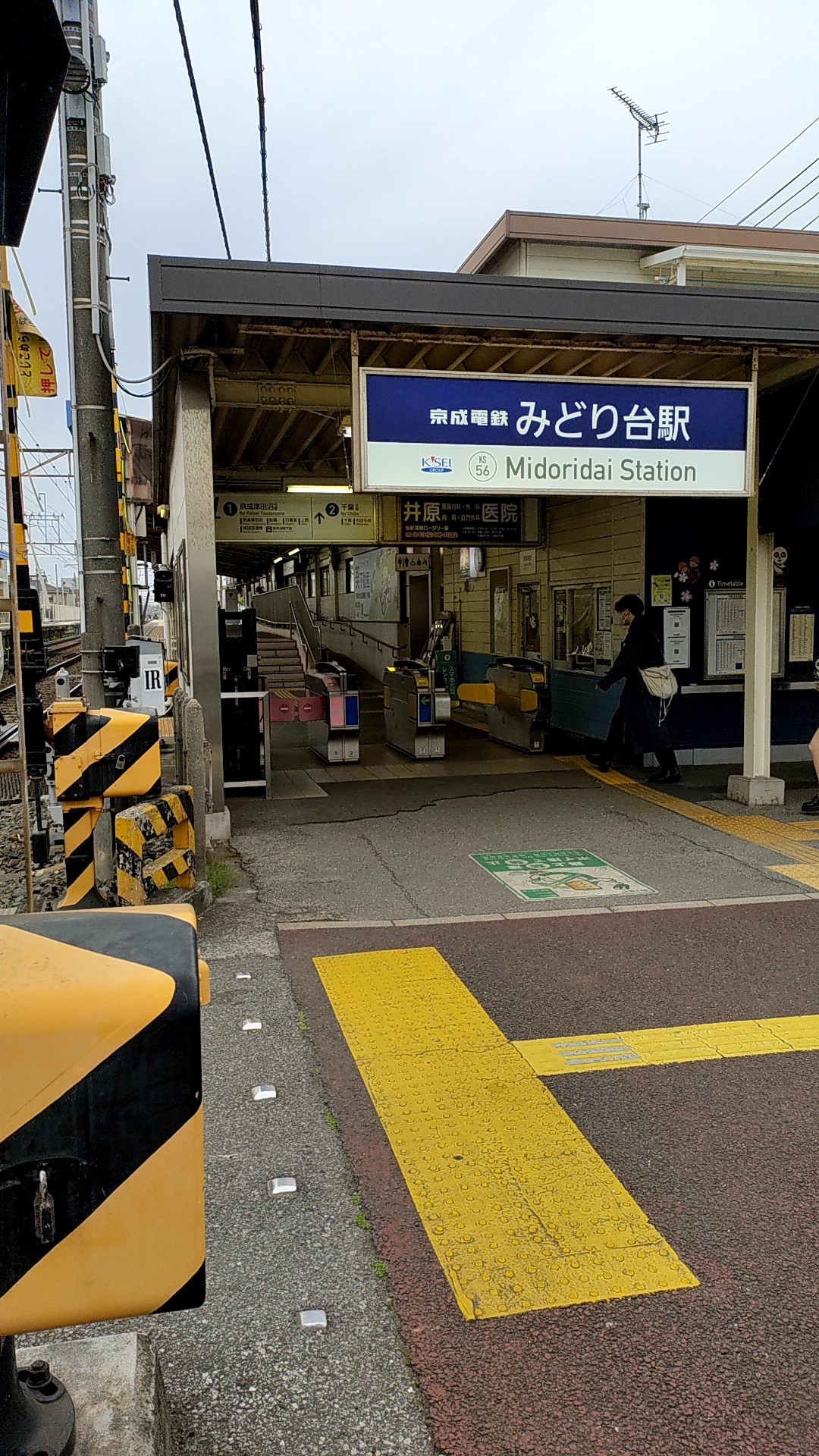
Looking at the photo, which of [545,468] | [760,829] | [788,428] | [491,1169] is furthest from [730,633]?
[491,1169]

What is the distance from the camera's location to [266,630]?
2395 centimetres

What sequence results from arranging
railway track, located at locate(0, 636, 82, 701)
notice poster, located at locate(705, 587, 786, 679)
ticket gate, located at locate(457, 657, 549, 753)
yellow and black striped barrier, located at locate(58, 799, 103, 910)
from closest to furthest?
yellow and black striped barrier, located at locate(58, 799, 103, 910)
notice poster, located at locate(705, 587, 786, 679)
ticket gate, located at locate(457, 657, 549, 753)
railway track, located at locate(0, 636, 82, 701)

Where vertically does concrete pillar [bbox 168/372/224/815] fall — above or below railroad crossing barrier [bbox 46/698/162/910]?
above

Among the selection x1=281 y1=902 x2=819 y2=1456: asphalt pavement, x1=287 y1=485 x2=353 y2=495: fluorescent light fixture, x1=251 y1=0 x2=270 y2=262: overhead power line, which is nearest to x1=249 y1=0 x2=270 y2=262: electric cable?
x1=251 y1=0 x2=270 y2=262: overhead power line

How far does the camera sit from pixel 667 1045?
429 centimetres

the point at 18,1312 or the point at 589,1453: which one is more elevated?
the point at 18,1312

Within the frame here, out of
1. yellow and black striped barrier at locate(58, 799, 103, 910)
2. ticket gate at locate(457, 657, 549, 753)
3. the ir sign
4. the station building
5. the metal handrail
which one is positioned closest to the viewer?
yellow and black striped barrier at locate(58, 799, 103, 910)

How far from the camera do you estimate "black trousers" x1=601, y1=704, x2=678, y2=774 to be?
417 inches

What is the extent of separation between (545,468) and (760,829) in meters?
3.48

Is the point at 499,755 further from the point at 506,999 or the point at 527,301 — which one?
the point at 506,999

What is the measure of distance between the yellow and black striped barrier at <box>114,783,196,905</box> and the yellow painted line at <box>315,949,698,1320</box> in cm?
152

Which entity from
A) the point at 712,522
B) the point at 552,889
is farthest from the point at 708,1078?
the point at 712,522

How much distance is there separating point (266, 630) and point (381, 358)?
1587 centimetres

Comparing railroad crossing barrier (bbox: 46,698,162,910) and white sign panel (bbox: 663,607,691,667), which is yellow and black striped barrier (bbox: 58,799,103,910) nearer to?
railroad crossing barrier (bbox: 46,698,162,910)
